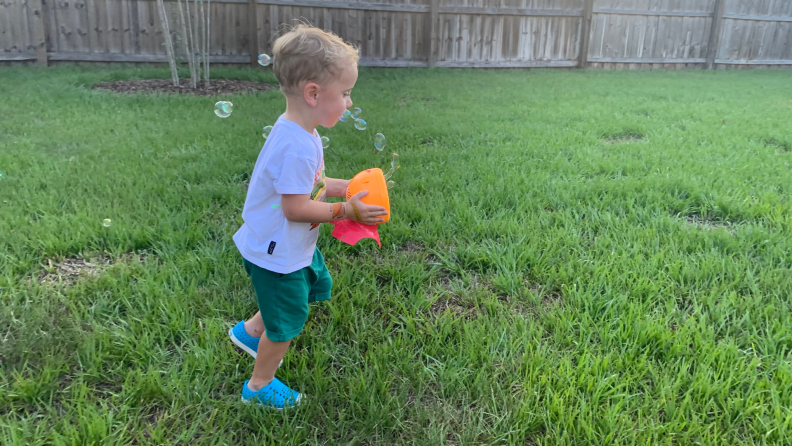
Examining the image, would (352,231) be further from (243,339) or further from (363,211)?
(243,339)

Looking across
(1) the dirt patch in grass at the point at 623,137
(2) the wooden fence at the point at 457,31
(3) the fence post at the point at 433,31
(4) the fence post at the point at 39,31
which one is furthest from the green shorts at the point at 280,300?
(3) the fence post at the point at 433,31

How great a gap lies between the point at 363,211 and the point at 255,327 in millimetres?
627

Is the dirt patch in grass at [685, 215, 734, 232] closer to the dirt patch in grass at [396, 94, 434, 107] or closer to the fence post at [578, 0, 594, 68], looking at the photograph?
the dirt patch in grass at [396, 94, 434, 107]

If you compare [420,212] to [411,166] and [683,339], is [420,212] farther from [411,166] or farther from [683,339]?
[683,339]

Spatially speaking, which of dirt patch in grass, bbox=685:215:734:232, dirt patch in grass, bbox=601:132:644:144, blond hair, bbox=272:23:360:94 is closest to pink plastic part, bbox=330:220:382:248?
blond hair, bbox=272:23:360:94

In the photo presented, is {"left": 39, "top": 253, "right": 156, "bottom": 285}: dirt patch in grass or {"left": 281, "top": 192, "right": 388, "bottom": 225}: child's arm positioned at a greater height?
{"left": 281, "top": 192, "right": 388, "bottom": 225}: child's arm

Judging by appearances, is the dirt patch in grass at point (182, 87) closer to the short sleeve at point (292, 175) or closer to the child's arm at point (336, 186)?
the child's arm at point (336, 186)

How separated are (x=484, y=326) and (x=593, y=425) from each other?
55 cm

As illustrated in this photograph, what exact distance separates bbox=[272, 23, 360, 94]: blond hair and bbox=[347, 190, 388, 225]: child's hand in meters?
0.35

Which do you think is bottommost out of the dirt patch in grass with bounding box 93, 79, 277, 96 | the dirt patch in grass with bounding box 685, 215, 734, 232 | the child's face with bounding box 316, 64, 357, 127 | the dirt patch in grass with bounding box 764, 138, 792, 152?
the dirt patch in grass with bounding box 685, 215, 734, 232

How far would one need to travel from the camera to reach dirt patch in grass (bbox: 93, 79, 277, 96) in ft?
21.5

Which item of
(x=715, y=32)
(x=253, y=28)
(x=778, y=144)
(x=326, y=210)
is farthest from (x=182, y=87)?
(x=715, y=32)

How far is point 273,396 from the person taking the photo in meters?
1.54

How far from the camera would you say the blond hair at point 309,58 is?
1.39 m
